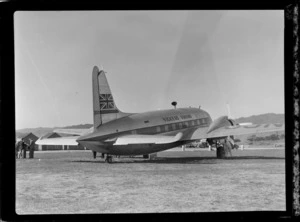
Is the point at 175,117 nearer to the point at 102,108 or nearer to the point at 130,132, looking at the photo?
the point at 130,132

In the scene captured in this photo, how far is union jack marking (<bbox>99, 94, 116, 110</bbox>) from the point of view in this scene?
12.1m

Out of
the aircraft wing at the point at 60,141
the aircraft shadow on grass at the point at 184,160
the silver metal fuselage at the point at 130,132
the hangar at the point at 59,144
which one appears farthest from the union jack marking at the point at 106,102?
the aircraft wing at the point at 60,141

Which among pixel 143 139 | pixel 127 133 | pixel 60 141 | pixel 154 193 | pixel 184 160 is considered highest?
pixel 127 133

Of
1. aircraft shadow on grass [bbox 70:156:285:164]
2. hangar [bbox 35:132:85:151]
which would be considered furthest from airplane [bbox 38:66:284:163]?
hangar [bbox 35:132:85:151]

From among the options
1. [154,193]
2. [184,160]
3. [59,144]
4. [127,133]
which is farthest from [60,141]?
[154,193]

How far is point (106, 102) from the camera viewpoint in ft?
39.8

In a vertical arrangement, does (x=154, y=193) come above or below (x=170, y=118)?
below

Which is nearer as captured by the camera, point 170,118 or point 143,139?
point 170,118

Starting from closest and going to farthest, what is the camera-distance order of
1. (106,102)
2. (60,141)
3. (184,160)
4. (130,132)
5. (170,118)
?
(184,160) → (106,102) → (170,118) → (130,132) → (60,141)

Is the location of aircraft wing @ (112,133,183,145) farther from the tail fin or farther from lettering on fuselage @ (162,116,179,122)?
the tail fin

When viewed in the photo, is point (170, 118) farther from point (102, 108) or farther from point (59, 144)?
point (59, 144)

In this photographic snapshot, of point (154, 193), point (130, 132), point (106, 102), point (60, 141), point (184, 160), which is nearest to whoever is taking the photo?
point (154, 193)
